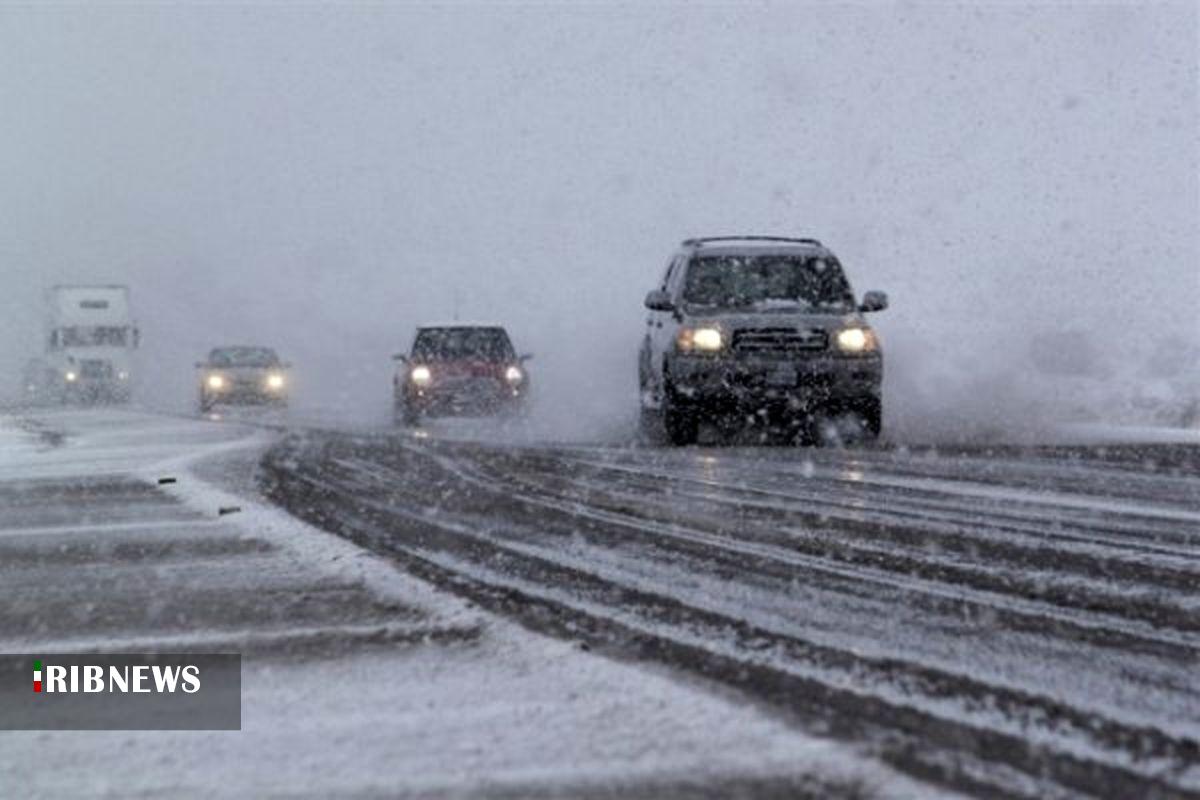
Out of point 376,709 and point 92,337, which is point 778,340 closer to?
point 376,709

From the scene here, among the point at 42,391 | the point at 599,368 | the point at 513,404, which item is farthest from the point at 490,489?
the point at 42,391

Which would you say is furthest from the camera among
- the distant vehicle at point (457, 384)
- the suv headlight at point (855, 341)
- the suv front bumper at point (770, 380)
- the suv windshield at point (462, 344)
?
the suv windshield at point (462, 344)

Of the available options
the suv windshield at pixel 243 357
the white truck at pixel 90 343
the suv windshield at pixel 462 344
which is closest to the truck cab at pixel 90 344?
the white truck at pixel 90 343

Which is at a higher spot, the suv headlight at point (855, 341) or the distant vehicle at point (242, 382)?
the suv headlight at point (855, 341)

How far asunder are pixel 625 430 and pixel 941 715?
50.0ft

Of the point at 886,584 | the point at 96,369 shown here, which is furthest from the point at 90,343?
the point at 886,584

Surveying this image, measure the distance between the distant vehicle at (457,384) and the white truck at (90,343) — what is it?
2796 cm

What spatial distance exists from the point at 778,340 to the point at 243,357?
→ 2292 cm

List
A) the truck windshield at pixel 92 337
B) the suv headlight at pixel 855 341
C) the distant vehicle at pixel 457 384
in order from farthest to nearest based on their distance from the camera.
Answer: the truck windshield at pixel 92 337 < the distant vehicle at pixel 457 384 < the suv headlight at pixel 855 341

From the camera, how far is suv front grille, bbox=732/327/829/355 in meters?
14.2

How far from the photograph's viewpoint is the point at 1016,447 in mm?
13969

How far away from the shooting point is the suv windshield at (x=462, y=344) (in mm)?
22203

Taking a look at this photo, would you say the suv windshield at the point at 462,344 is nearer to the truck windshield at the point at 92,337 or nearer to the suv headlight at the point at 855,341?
the suv headlight at the point at 855,341

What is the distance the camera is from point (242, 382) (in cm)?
3388
